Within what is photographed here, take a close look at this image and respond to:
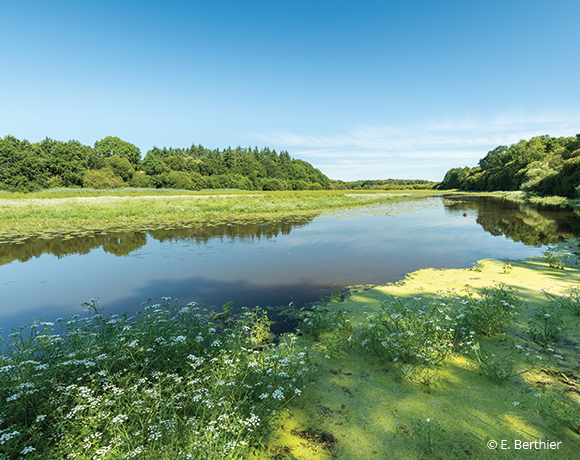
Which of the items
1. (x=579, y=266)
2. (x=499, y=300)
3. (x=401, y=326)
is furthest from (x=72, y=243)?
(x=579, y=266)

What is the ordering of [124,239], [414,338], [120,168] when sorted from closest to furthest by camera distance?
[414,338], [124,239], [120,168]

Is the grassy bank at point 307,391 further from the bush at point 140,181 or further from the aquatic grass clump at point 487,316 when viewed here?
the bush at point 140,181

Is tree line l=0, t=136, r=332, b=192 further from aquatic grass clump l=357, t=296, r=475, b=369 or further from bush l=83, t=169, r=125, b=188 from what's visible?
aquatic grass clump l=357, t=296, r=475, b=369

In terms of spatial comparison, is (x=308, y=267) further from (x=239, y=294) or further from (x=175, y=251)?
(x=175, y=251)

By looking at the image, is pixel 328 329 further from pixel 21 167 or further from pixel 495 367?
pixel 21 167

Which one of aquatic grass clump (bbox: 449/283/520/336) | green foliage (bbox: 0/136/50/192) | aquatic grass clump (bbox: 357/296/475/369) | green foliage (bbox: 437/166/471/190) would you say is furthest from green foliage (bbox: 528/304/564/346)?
green foliage (bbox: 437/166/471/190)

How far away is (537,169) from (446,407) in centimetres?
6475

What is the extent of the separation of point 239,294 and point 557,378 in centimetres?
616

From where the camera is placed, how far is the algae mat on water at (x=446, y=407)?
2.61 m

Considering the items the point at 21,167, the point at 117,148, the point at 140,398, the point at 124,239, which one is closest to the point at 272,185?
the point at 117,148

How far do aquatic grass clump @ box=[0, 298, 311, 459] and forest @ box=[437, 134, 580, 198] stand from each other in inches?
1640

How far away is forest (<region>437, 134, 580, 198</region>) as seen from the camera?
114 feet

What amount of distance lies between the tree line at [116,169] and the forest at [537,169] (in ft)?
219

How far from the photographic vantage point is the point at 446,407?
3.12 meters
